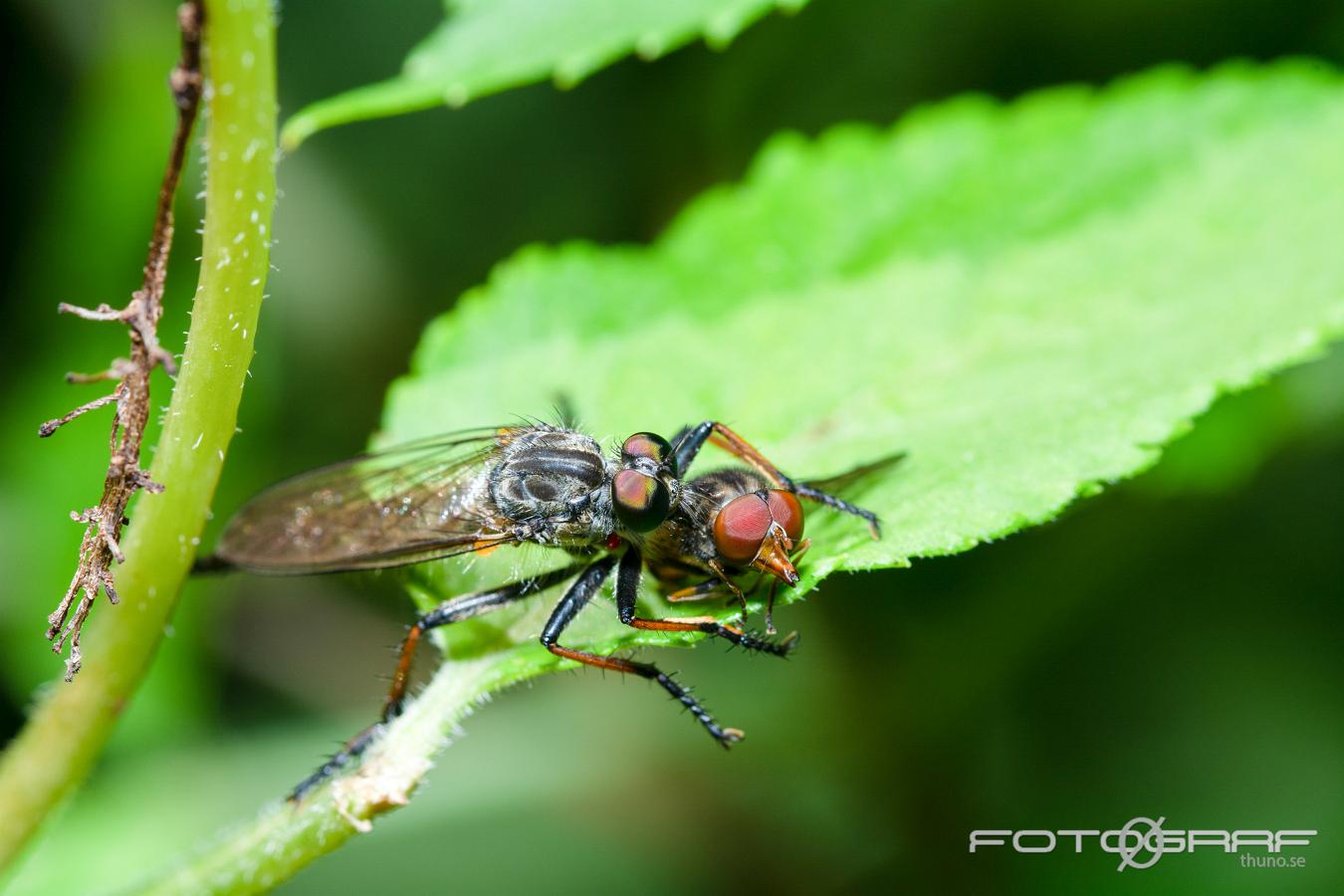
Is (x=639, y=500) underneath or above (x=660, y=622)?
above

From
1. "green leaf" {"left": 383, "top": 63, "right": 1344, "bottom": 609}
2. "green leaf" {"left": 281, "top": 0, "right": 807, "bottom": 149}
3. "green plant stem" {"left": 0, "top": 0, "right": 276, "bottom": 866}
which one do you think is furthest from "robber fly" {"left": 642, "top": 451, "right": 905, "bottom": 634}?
"green plant stem" {"left": 0, "top": 0, "right": 276, "bottom": 866}

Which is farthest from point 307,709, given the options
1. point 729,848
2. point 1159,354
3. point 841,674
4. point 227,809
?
point 1159,354

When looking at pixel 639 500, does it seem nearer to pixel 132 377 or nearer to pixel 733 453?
pixel 733 453

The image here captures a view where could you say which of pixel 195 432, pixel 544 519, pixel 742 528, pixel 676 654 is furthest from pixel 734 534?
pixel 676 654

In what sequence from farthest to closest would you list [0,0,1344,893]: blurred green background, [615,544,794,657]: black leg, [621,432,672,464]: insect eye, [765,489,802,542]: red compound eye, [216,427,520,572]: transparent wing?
[0,0,1344,893]: blurred green background < [216,427,520,572]: transparent wing < [621,432,672,464]: insect eye < [765,489,802,542]: red compound eye < [615,544,794,657]: black leg

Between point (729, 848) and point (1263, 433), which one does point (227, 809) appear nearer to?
point (729, 848)

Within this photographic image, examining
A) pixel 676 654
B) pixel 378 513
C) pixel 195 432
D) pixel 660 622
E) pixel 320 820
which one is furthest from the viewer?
pixel 676 654

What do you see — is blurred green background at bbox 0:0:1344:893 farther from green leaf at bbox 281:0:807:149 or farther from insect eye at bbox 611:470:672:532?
green leaf at bbox 281:0:807:149

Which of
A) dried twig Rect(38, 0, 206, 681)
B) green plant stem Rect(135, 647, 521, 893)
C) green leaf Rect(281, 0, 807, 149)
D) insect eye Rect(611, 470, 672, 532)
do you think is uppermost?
green leaf Rect(281, 0, 807, 149)
